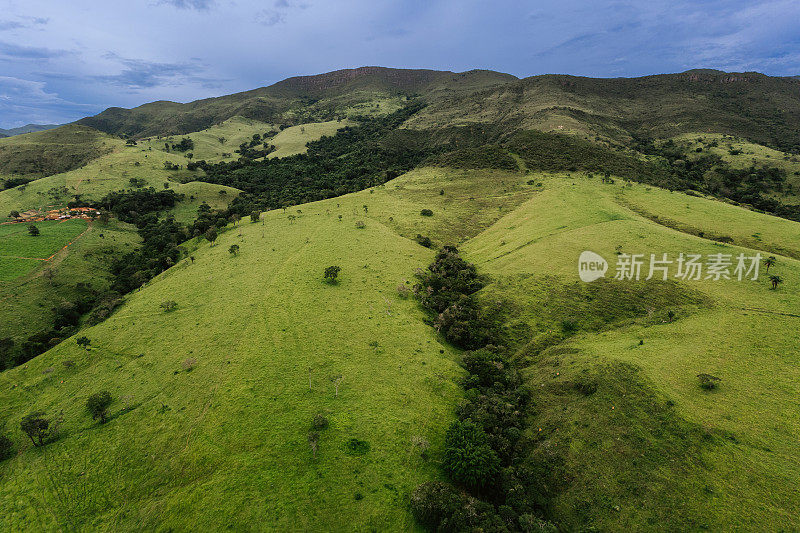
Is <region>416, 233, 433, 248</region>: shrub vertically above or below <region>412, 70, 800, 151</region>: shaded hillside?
below

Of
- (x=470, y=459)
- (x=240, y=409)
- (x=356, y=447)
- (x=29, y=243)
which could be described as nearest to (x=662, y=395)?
(x=470, y=459)

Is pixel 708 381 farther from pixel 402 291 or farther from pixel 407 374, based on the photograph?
pixel 402 291

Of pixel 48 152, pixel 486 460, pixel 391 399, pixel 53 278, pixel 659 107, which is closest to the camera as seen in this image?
pixel 486 460

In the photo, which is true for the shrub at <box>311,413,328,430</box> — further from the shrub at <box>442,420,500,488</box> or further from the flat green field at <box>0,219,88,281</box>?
the flat green field at <box>0,219,88,281</box>

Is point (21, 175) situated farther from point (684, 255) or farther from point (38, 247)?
point (684, 255)

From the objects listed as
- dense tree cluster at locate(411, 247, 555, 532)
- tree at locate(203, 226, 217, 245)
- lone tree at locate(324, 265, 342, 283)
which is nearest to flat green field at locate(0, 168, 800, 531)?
dense tree cluster at locate(411, 247, 555, 532)

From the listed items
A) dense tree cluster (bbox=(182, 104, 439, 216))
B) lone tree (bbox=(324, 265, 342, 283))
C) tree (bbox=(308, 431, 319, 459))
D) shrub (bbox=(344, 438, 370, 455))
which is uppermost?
dense tree cluster (bbox=(182, 104, 439, 216))
